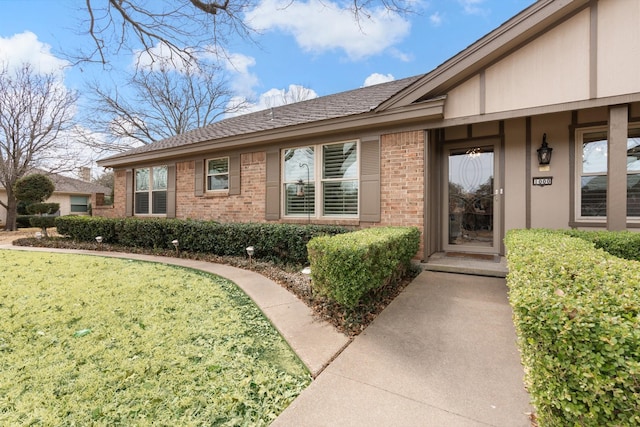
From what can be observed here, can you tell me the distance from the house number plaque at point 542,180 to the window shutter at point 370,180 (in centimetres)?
298

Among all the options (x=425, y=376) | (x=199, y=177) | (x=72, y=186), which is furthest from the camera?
(x=72, y=186)

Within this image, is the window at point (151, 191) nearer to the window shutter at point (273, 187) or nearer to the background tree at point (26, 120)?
the window shutter at point (273, 187)

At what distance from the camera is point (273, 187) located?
7.28 metres

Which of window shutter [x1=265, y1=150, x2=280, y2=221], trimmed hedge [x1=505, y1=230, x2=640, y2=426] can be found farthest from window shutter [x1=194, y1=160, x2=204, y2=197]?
trimmed hedge [x1=505, y1=230, x2=640, y2=426]

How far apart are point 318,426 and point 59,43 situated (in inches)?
305

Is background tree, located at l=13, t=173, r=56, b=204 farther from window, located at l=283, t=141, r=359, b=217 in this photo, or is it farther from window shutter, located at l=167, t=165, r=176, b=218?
window, located at l=283, t=141, r=359, b=217

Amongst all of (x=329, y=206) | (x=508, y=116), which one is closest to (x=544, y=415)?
(x=508, y=116)

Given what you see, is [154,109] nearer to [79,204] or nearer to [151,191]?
[79,204]

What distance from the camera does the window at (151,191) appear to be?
9711 millimetres

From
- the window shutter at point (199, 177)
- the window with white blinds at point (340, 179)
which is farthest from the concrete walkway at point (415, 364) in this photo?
the window shutter at point (199, 177)

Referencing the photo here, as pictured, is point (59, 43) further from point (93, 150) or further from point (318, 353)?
point (93, 150)

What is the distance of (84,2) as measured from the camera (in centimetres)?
496

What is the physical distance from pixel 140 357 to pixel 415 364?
2.49 meters

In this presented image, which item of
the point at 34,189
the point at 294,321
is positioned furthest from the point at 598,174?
the point at 34,189
